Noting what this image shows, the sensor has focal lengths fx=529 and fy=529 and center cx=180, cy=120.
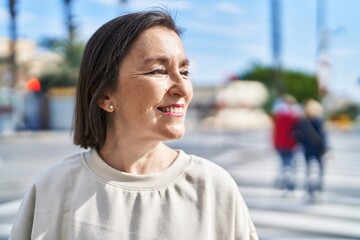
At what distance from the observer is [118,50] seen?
1231 mm

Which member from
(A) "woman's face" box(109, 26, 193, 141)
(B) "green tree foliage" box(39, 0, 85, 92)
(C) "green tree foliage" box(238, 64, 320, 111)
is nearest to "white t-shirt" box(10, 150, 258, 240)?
(A) "woman's face" box(109, 26, 193, 141)

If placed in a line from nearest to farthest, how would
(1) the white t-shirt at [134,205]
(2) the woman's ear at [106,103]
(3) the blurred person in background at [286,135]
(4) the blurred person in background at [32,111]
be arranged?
(1) the white t-shirt at [134,205] < (2) the woman's ear at [106,103] < (3) the blurred person in background at [286,135] < (4) the blurred person in background at [32,111]

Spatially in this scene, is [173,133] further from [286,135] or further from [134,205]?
[286,135]

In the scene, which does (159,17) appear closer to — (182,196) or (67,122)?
(182,196)

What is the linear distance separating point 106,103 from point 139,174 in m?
0.19

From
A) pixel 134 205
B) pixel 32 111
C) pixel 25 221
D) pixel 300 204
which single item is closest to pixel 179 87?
pixel 134 205

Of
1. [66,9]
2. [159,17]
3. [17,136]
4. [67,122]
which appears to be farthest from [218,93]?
[159,17]

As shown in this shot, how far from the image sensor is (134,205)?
1208mm

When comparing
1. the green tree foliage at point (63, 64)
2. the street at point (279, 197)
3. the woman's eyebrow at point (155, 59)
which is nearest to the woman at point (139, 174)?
the woman's eyebrow at point (155, 59)

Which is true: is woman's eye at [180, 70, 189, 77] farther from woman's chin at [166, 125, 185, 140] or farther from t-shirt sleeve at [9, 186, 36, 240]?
t-shirt sleeve at [9, 186, 36, 240]

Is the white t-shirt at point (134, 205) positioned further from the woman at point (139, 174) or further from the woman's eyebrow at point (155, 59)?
the woman's eyebrow at point (155, 59)

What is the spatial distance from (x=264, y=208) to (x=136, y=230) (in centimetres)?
581

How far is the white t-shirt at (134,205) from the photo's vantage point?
1.19 m

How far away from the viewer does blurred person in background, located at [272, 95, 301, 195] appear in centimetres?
763
